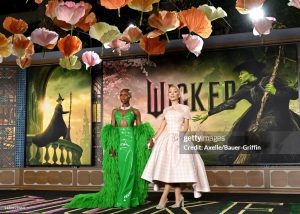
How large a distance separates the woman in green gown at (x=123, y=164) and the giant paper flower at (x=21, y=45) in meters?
3.01

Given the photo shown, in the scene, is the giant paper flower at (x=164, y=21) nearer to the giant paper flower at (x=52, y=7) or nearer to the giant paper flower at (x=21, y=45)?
the giant paper flower at (x=52, y=7)

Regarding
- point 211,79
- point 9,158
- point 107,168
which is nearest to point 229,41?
point 211,79

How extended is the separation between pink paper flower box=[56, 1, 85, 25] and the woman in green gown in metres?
3.43

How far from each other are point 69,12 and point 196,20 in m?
0.55

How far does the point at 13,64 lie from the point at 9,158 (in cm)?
195

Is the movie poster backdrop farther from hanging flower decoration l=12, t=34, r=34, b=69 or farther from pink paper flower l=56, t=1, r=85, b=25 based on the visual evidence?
pink paper flower l=56, t=1, r=85, b=25

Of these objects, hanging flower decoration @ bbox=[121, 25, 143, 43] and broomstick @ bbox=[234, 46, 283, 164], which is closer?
hanging flower decoration @ bbox=[121, 25, 143, 43]

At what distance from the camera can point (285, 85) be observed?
6.78m

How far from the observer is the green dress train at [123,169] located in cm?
491

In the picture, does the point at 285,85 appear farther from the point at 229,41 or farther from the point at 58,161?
the point at 58,161

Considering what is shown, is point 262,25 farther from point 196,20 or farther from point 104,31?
point 104,31

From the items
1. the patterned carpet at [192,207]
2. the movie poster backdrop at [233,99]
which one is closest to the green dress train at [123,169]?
the patterned carpet at [192,207]

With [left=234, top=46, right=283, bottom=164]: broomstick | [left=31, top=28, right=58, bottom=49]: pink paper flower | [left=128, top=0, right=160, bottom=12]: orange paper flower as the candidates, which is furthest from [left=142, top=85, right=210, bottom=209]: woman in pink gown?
[left=128, top=0, right=160, bottom=12]: orange paper flower

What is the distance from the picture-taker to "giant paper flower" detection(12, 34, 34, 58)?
1.99 metres
